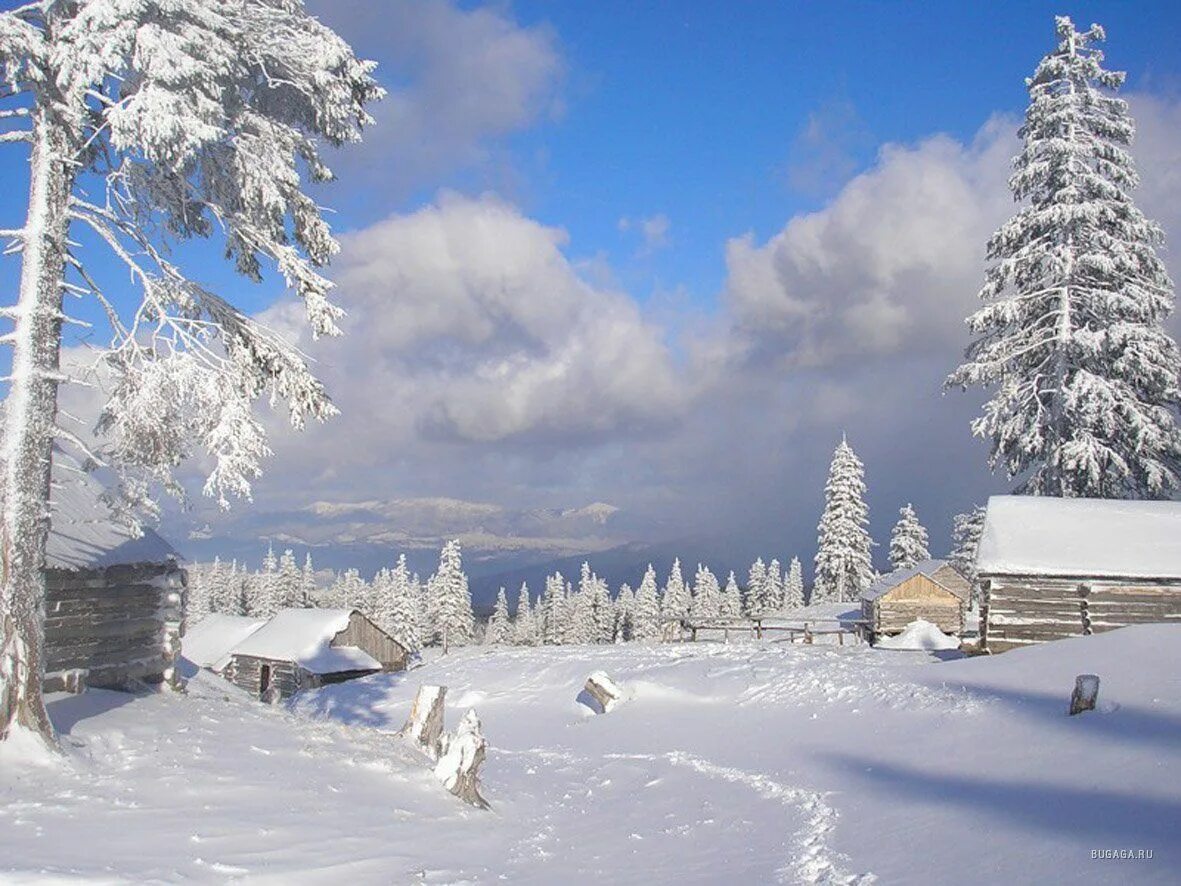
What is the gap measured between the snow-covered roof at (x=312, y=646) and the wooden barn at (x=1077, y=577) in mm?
30807

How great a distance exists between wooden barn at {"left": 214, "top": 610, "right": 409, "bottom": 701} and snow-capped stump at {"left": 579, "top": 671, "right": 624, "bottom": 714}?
69.5 feet

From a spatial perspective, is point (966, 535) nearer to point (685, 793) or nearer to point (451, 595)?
point (451, 595)

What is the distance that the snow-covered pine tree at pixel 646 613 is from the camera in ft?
285

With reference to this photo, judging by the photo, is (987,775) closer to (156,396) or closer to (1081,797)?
(1081,797)

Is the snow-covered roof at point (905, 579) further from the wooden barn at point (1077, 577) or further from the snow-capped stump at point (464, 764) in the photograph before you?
the snow-capped stump at point (464, 764)

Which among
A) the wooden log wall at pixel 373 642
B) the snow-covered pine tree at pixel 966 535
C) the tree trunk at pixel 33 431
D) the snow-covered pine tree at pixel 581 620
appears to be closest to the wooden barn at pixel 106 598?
the tree trunk at pixel 33 431

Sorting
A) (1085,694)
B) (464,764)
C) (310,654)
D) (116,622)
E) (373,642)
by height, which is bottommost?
(310,654)

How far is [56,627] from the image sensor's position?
51.3 ft

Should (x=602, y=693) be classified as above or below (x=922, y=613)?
below

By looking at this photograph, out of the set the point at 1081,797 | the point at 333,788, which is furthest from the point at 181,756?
the point at 1081,797

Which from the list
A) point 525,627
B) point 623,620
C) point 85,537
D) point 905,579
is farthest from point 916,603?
point 525,627

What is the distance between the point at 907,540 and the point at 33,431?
2706 inches

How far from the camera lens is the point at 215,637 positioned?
55.2 m

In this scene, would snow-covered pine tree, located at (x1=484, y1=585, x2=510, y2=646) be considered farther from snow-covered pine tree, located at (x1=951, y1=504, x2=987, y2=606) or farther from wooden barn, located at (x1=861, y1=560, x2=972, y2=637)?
wooden barn, located at (x1=861, y1=560, x2=972, y2=637)
